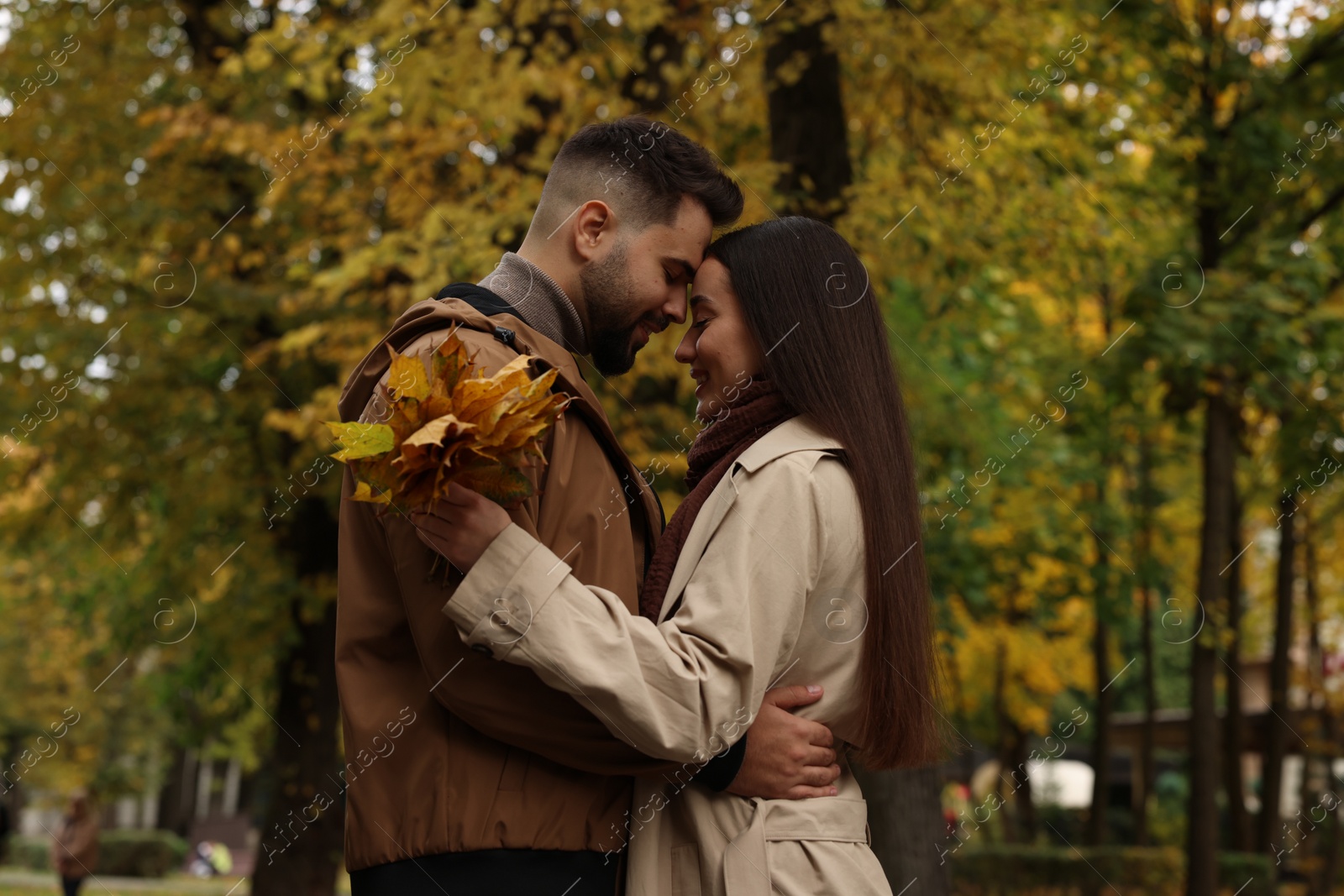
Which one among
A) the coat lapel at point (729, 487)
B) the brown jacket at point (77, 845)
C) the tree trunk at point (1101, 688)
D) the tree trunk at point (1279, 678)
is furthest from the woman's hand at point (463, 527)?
the brown jacket at point (77, 845)

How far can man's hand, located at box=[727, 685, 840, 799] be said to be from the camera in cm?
270

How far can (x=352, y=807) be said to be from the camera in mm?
2527

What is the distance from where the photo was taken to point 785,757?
2703 mm

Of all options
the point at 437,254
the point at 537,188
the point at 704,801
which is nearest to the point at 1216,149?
the point at 537,188

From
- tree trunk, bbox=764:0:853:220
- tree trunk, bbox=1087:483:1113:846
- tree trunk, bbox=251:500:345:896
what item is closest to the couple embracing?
tree trunk, bbox=764:0:853:220

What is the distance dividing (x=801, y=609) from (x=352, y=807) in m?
0.95

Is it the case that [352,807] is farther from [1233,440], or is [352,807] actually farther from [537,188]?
[1233,440]

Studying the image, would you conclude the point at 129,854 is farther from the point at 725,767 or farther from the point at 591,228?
the point at 725,767

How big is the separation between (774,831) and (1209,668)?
9.87 m

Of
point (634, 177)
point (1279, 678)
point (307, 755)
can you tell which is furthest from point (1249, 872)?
point (634, 177)

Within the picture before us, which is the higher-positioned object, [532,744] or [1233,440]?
[1233,440]

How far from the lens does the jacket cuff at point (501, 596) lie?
2.31 m

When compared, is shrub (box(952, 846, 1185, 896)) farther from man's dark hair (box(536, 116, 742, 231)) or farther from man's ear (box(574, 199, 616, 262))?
man's ear (box(574, 199, 616, 262))

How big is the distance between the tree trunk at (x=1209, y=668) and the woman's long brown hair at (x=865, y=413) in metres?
8.40
